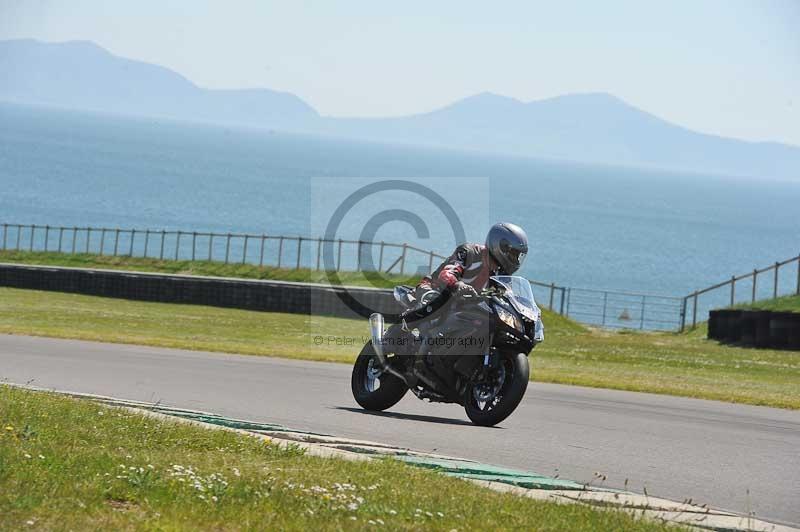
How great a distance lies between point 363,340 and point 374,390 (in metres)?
13.8

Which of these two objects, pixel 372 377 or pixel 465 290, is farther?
pixel 372 377

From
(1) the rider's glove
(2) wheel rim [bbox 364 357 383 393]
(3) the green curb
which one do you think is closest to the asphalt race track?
(2) wheel rim [bbox 364 357 383 393]

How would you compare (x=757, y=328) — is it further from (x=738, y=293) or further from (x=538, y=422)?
(x=738, y=293)

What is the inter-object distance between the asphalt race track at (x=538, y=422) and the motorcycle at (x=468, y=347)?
327 millimetres

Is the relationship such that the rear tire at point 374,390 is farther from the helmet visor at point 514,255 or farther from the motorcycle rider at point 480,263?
the helmet visor at point 514,255

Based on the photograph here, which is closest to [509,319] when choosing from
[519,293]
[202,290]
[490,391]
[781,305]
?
[519,293]

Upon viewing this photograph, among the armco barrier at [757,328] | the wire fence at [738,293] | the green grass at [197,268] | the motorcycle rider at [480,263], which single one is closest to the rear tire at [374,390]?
the motorcycle rider at [480,263]

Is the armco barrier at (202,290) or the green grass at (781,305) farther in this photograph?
the armco barrier at (202,290)

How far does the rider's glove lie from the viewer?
35.1ft

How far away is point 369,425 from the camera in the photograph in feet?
36.3

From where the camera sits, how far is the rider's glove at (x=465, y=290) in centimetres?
1070

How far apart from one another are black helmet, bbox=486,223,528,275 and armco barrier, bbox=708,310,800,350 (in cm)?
1704

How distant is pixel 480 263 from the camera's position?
1105 centimetres

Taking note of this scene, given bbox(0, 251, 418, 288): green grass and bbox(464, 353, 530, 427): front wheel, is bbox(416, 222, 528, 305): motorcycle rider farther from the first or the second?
bbox(0, 251, 418, 288): green grass
